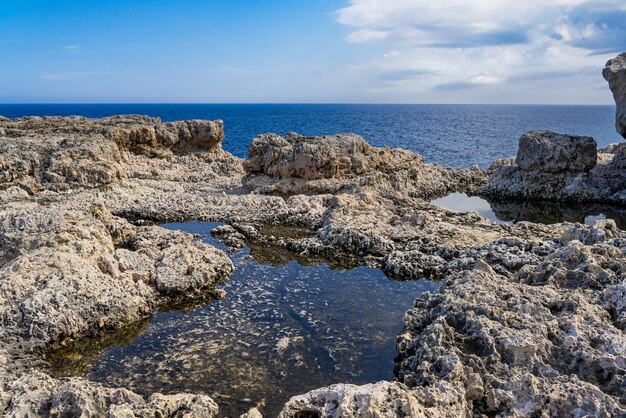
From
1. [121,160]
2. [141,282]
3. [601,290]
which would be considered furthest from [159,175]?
[601,290]

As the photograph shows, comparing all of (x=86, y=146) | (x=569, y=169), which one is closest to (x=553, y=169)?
(x=569, y=169)

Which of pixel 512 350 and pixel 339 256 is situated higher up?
pixel 512 350

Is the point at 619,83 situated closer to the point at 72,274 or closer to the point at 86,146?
the point at 86,146

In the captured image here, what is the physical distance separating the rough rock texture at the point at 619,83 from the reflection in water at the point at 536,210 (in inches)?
219

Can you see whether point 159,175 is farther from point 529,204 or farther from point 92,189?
point 529,204

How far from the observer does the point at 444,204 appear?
3142 centimetres

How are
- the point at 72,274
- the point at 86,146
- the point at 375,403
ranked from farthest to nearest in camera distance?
the point at 86,146 < the point at 72,274 < the point at 375,403

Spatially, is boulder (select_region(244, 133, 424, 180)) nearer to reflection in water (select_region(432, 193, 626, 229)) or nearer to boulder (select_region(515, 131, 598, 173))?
reflection in water (select_region(432, 193, 626, 229))

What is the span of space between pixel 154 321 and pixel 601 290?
11156 millimetres

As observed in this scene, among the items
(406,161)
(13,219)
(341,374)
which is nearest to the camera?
(341,374)

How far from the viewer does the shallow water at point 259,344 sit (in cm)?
1043

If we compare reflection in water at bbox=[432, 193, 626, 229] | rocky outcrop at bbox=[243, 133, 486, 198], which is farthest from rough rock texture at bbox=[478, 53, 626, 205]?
rocky outcrop at bbox=[243, 133, 486, 198]

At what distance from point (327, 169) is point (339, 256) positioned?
12.8 metres

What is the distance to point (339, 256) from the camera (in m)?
18.9
